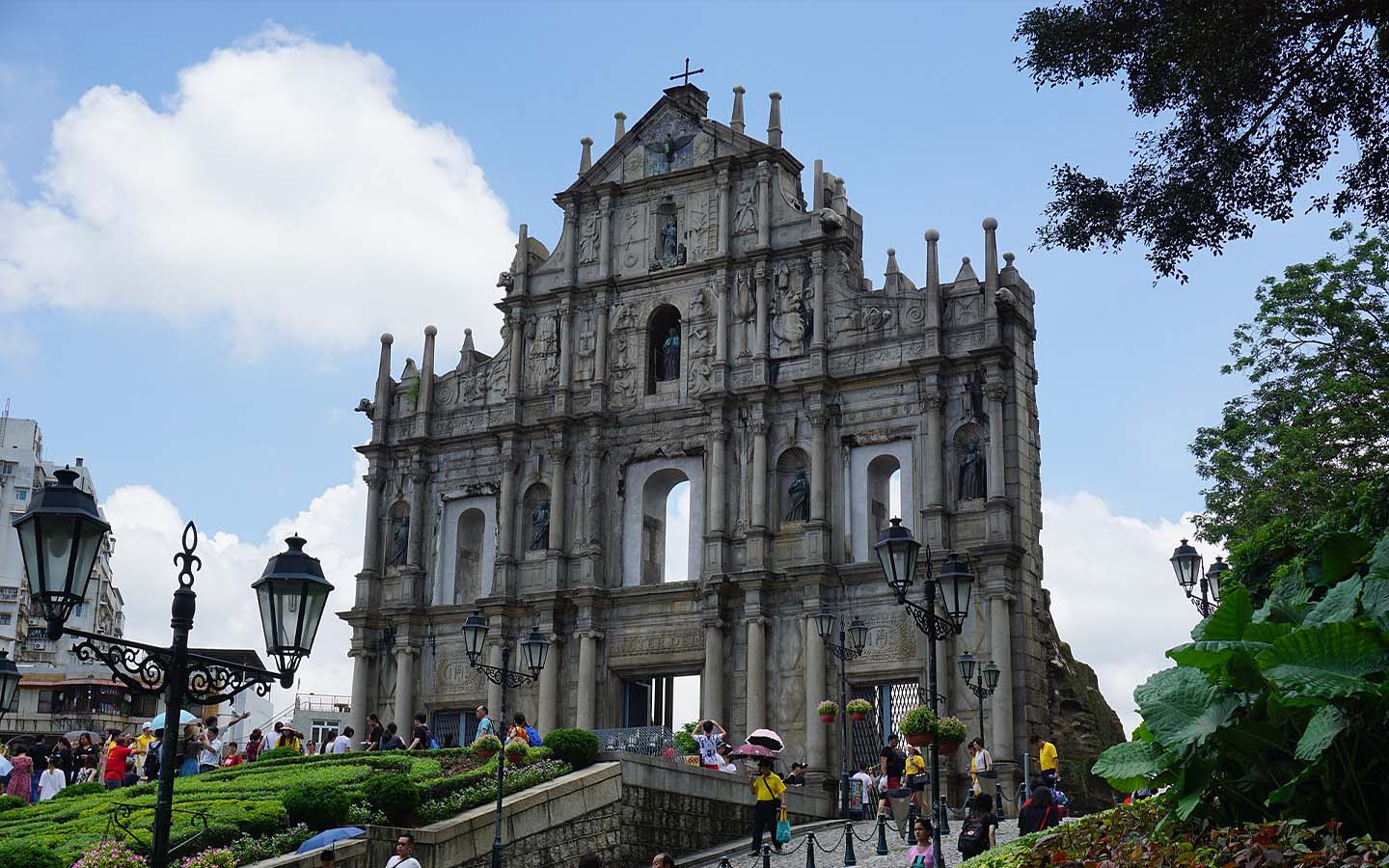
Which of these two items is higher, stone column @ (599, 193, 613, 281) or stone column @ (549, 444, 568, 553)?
stone column @ (599, 193, 613, 281)

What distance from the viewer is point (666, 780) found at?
2559cm

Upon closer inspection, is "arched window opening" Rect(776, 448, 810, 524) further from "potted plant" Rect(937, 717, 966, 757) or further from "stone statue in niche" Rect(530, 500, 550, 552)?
"potted plant" Rect(937, 717, 966, 757)

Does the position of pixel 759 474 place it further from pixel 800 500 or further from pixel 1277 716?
pixel 1277 716

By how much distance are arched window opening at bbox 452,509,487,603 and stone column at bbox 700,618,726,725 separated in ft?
24.1

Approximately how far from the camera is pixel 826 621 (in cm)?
3000

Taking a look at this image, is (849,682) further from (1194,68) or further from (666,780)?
(1194,68)

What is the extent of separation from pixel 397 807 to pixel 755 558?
→ 14755 millimetres

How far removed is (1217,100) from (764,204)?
22074 mm

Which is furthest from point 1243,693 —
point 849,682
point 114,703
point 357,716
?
point 114,703

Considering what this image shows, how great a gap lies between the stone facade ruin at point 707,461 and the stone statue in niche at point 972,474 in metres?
0.05

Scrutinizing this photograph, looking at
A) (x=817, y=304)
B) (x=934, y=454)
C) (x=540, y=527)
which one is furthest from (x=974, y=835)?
(x=540, y=527)

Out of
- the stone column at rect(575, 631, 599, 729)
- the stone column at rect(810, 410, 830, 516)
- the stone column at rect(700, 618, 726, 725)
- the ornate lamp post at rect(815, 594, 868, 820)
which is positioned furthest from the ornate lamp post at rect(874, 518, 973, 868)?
the stone column at rect(575, 631, 599, 729)

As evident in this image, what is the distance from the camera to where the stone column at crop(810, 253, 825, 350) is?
1395 inches

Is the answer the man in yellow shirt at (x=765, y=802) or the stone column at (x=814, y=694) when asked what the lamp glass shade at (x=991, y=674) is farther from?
the man in yellow shirt at (x=765, y=802)
